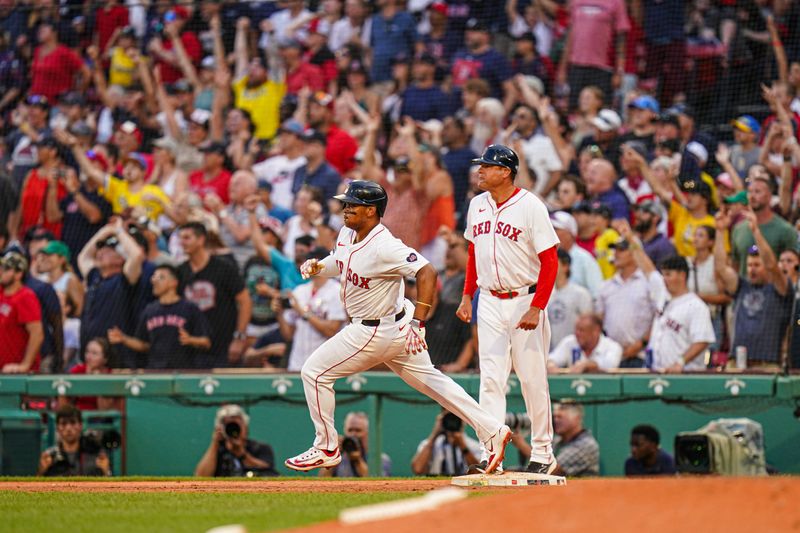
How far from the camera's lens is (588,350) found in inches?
428

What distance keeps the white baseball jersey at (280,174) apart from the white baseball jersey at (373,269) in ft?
20.0

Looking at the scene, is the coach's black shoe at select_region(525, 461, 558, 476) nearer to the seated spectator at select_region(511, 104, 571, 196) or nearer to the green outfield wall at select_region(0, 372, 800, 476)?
the green outfield wall at select_region(0, 372, 800, 476)

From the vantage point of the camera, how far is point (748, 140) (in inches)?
492

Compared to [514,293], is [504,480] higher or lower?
lower

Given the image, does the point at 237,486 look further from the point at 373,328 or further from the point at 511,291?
the point at 511,291

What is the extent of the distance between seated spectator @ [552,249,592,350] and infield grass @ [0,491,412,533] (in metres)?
3.86

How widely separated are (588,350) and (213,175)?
5270 millimetres

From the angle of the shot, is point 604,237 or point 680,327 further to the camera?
point 604,237

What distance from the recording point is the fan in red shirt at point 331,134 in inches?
564

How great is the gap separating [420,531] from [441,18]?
1089 cm

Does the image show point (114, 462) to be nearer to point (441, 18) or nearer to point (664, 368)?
point (664, 368)

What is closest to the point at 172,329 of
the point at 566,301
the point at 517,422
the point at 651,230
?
the point at 517,422

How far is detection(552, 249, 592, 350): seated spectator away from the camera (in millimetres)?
11023

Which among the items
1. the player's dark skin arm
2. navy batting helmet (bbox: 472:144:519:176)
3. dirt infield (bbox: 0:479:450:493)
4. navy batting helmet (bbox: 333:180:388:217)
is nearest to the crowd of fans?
dirt infield (bbox: 0:479:450:493)
